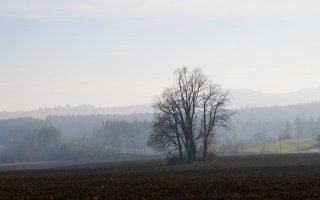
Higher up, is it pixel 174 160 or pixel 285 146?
pixel 174 160

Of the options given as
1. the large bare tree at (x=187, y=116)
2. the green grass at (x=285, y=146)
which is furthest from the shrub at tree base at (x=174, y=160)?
the green grass at (x=285, y=146)

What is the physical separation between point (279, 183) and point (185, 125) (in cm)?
3580

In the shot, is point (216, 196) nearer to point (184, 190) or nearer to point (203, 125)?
point (184, 190)

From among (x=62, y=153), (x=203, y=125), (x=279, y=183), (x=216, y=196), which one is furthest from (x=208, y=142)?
(x=62, y=153)

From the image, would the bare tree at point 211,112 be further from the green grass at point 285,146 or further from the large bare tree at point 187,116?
the green grass at point 285,146

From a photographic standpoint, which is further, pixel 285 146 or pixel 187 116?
pixel 285 146

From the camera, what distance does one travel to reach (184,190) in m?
23.7

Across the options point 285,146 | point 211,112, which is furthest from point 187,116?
point 285,146

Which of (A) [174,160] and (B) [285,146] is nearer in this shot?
(A) [174,160]

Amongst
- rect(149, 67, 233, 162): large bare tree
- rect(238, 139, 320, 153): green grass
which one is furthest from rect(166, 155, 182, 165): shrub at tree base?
rect(238, 139, 320, 153): green grass

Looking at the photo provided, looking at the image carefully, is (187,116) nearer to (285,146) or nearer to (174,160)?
(174,160)

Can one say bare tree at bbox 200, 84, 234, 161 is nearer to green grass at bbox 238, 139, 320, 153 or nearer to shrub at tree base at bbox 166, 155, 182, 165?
shrub at tree base at bbox 166, 155, 182, 165

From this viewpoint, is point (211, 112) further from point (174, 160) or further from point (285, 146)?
point (285, 146)

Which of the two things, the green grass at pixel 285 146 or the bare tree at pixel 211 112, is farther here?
the green grass at pixel 285 146
